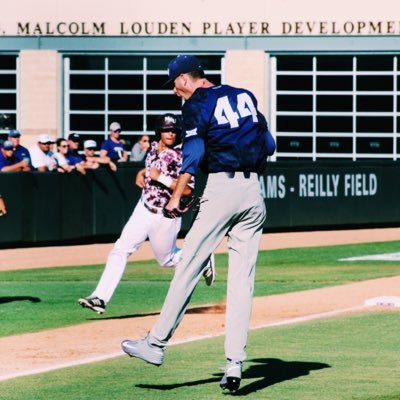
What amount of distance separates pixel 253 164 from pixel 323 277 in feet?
30.1

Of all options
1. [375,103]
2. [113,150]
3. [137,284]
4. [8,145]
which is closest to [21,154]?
[8,145]

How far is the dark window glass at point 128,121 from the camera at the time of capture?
1393 inches

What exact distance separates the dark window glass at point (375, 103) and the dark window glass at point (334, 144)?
0.88m

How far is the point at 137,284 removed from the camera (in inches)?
675

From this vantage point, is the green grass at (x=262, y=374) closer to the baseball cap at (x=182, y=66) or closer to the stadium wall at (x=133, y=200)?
the baseball cap at (x=182, y=66)

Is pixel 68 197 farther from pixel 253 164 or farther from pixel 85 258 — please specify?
pixel 253 164

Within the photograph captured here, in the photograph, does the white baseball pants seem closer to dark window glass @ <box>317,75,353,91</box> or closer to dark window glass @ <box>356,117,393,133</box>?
dark window glass @ <box>317,75,353,91</box>

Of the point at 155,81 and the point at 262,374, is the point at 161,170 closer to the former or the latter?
the point at 262,374

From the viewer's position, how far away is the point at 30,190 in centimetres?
2309

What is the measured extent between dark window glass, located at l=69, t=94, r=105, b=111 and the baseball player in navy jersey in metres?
26.6

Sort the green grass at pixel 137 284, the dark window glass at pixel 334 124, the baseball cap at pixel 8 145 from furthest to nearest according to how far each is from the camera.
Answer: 1. the dark window glass at pixel 334 124
2. the baseball cap at pixel 8 145
3. the green grass at pixel 137 284

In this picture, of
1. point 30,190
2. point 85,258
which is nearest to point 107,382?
point 85,258

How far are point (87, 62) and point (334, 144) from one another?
6.38 meters

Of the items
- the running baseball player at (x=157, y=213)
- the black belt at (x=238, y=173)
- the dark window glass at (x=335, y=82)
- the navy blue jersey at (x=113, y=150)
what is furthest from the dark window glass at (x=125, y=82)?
the black belt at (x=238, y=173)
